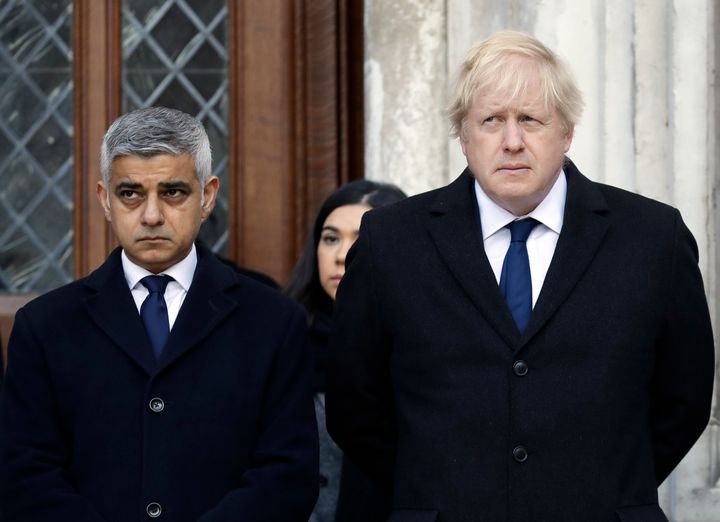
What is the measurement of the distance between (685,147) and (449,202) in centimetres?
113

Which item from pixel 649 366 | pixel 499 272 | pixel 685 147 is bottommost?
pixel 649 366

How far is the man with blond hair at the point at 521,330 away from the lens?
8.70 feet

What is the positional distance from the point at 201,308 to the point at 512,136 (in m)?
0.70

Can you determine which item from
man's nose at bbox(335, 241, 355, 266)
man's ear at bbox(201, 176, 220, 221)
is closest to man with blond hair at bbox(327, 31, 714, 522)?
man's ear at bbox(201, 176, 220, 221)

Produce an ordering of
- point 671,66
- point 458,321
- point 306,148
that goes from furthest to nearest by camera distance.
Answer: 1. point 306,148
2. point 671,66
3. point 458,321

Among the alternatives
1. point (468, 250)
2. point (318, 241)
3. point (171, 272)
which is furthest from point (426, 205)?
point (318, 241)

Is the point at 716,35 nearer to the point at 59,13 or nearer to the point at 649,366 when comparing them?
the point at 649,366

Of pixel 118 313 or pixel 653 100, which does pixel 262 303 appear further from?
pixel 653 100

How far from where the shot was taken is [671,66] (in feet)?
12.3

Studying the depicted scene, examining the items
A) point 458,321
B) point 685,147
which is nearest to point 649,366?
point 458,321

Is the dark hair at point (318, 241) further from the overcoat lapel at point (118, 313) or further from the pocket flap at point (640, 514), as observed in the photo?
the pocket flap at point (640, 514)

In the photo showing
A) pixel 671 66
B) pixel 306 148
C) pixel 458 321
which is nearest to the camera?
pixel 458 321

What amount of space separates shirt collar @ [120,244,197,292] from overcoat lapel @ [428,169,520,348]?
19.5 inches

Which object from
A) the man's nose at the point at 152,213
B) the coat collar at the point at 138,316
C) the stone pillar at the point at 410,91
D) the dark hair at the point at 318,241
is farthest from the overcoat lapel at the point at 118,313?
the stone pillar at the point at 410,91
